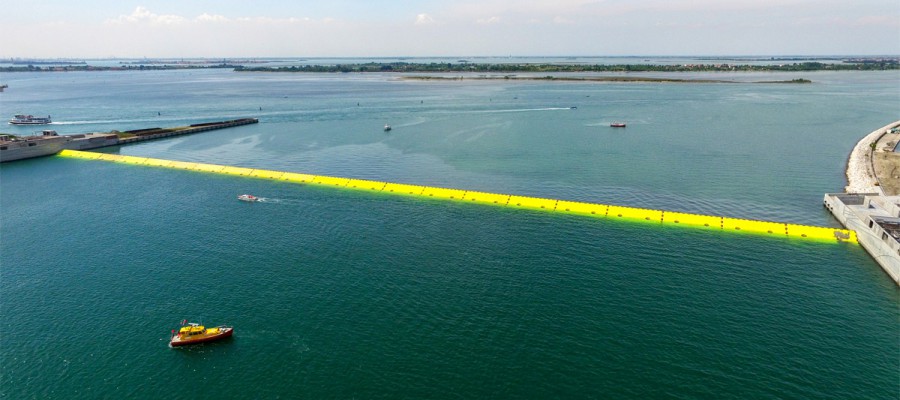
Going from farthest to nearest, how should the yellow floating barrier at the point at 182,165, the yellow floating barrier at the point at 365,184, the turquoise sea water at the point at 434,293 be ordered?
the yellow floating barrier at the point at 182,165
the yellow floating barrier at the point at 365,184
the turquoise sea water at the point at 434,293

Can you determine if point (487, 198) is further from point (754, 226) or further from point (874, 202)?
point (874, 202)

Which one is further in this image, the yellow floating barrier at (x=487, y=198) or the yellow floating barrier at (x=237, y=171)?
the yellow floating barrier at (x=237, y=171)

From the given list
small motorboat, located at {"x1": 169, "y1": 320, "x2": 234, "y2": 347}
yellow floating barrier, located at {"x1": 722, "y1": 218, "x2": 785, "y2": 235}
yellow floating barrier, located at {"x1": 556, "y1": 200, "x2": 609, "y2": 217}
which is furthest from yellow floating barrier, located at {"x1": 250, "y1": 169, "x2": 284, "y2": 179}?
yellow floating barrier, located at {"x1": 722, "y1": 218, "x2": 785, "y2": 235}

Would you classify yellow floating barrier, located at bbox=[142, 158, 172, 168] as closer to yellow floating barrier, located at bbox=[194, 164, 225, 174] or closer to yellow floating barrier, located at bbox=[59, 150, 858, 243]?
yellow floating barrier, located at bbox=[59, 150, 858, 243]

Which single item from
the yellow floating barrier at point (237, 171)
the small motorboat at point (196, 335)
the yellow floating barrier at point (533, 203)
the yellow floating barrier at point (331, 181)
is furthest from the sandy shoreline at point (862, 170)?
the yellow floating barrier at point (237, 171)

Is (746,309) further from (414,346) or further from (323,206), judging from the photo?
(323,206)

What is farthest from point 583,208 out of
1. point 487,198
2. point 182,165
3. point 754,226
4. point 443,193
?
point 182,165

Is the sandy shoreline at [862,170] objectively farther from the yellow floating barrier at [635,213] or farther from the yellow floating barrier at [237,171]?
the yellow floating barrier at [237,171]
